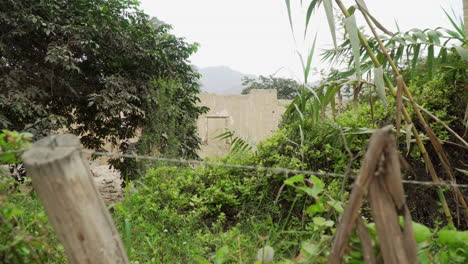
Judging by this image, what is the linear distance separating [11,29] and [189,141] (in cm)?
345

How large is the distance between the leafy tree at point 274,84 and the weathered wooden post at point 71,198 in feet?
62.4

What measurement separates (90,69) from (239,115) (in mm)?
7765

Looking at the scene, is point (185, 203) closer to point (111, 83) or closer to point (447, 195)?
point (447, 195)

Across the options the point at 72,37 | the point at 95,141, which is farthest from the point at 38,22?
the point at 95,141

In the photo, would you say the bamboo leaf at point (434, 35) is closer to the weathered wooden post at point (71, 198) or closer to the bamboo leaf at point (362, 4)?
the bamboo leaf at point (362, 4)

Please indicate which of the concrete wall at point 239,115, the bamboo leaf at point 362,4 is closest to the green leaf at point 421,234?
the bamboo leaf at point 362,4

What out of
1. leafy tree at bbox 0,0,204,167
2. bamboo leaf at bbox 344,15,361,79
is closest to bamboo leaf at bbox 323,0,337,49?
bamboo leaf at bbox 344,15,361,79

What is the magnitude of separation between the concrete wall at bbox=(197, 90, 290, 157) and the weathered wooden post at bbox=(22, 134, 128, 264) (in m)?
11.4

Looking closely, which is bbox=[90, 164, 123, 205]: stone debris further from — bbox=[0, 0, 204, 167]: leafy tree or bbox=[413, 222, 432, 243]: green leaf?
bbox=[413, 222, 432, 243]: green leaf

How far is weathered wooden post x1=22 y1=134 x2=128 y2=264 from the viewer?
33.1 inches

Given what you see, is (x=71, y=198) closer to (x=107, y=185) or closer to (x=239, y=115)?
(x=107, y=185)

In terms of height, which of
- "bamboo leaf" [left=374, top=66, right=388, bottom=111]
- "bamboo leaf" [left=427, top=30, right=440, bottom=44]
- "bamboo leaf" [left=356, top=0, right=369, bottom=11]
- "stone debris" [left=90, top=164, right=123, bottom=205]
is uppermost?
"bamboo leaf" [left=356, top=0, right=369, bottom=11]

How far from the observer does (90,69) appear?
5.96 metres

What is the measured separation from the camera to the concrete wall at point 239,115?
12656 mm
